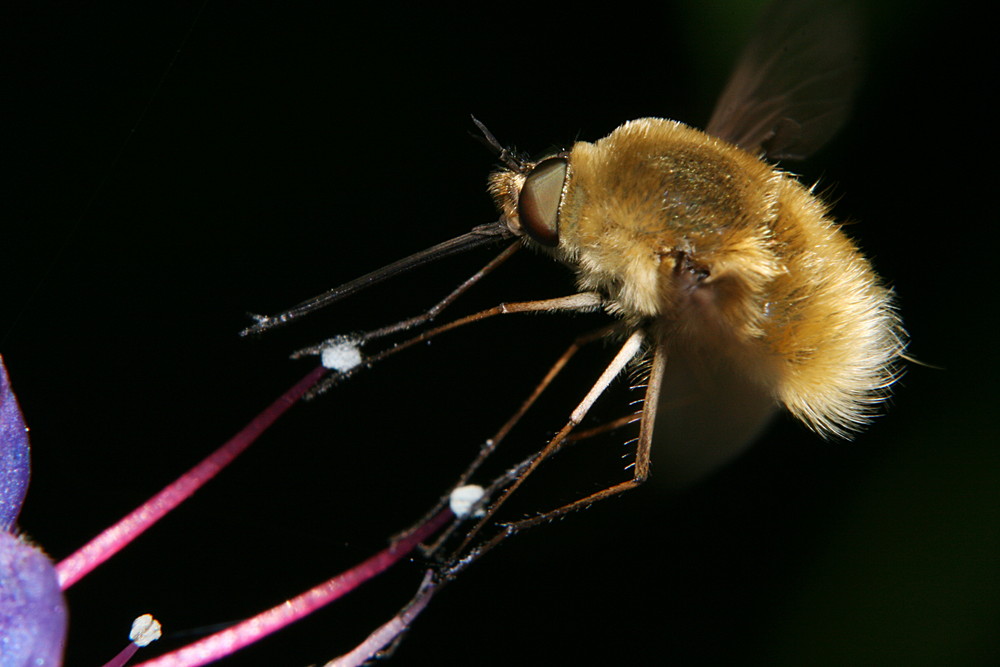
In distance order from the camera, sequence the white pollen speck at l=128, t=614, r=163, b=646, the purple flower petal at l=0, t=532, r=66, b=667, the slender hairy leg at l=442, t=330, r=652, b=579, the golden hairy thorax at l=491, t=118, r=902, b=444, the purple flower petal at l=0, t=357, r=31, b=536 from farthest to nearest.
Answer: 1. the slender hairy leg at l=442, t=330, r=652, b=579
2. the golden hairy thorax at l=491, t=118, r=902, b=444
3. the white pollen speck at l=128, t=614, r=163, b=646
4. the purple flower petal at l=0, t=357, r=31, b=536
5. the purple flower petal at l=0, t=532, r=66, b=667

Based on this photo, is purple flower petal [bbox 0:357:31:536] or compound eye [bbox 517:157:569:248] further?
compound eye [bbox 517:157:569:248]

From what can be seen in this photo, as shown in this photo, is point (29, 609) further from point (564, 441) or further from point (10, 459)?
point (564, 441)

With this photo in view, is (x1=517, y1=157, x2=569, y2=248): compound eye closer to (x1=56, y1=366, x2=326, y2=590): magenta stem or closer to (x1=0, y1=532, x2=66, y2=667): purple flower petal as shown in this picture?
(x1=56, y1=366, x2=326, y2=590): magenta stem

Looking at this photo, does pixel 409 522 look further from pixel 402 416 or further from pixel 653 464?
pixel 653 464

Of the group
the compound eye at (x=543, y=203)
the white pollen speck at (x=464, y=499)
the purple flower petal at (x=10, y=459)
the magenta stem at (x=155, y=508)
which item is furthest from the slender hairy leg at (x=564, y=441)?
the purple flower petal at (x=10, y=459)

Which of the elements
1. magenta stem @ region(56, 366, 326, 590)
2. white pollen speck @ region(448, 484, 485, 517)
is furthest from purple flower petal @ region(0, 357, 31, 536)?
white pollen speck @ region(448, 484, 485, 517)

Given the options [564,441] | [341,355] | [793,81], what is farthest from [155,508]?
[793,81]
